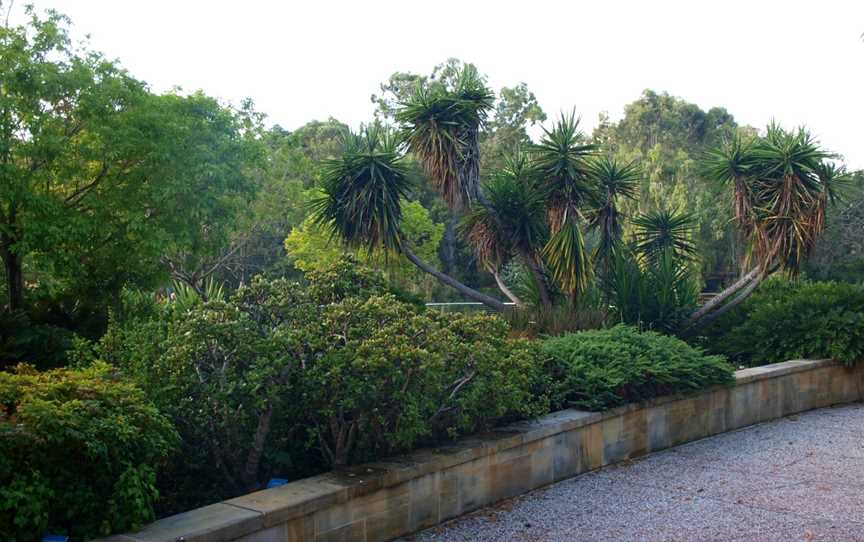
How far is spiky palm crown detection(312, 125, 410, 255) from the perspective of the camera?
13070 millimetres

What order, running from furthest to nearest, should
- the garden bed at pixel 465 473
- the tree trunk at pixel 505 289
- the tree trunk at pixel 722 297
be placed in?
the tree trunk at pixel 505 289, the tree trunk at pixel 722 297, the garden bed at pixel 465 473

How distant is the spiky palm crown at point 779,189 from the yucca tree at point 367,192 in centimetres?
412

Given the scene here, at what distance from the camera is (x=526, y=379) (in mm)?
6574

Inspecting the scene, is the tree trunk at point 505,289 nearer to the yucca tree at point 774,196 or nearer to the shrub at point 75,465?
the yucca tree at point 774,196

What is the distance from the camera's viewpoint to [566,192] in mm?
12719

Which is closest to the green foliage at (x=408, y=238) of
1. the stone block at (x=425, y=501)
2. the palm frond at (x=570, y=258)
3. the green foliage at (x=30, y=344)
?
the palm frond at (x=570, y=258)

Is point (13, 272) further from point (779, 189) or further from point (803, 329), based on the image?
point (779, 189)

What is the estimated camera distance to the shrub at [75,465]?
3.86m

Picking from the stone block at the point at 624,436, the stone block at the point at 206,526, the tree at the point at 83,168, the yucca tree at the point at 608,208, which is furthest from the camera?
the yucca tree at the point at 608,208

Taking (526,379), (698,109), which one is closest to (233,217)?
(526,379)

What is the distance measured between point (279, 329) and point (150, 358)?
898 millimetres

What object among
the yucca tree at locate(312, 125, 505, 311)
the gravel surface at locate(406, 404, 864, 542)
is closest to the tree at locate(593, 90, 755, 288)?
the yucca tree at locate(312, 125, 505, 311)

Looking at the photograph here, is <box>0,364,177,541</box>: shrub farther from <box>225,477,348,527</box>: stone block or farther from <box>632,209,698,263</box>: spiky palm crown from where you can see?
<box>632,209,698,263</box>: spiky palm crown

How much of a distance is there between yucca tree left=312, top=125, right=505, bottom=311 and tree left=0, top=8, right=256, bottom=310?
89.1 inches
